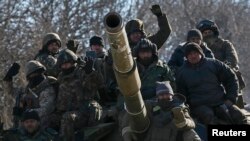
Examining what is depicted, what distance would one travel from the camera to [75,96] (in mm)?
11859

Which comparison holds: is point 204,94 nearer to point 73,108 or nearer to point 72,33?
point 73,108

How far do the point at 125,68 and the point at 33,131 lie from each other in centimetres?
343

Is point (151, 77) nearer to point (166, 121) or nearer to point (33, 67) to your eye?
point (166, 121)

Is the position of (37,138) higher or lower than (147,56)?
lower

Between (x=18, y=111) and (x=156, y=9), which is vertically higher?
(x=156, y=9)

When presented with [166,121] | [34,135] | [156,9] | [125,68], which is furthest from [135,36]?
[125,68]

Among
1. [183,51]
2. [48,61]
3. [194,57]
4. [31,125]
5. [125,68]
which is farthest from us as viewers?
[48,61]

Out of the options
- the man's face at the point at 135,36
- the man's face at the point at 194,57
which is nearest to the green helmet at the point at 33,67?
the man's face at the point at 135,36

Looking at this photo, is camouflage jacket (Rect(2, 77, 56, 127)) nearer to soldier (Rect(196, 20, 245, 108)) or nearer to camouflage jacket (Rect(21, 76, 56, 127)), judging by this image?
camouflage jacket (Rect(21, 76, 56, 127))

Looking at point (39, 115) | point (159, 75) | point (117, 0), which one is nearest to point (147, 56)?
point (159, 75)

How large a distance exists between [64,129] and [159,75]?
4.89ft

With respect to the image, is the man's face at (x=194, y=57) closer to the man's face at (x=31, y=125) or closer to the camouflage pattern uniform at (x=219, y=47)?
the camouflage pattern uniform at (x=219, y=47)

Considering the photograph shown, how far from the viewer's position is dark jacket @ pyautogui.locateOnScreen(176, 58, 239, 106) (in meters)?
11.7

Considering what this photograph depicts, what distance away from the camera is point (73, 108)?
1188cm
